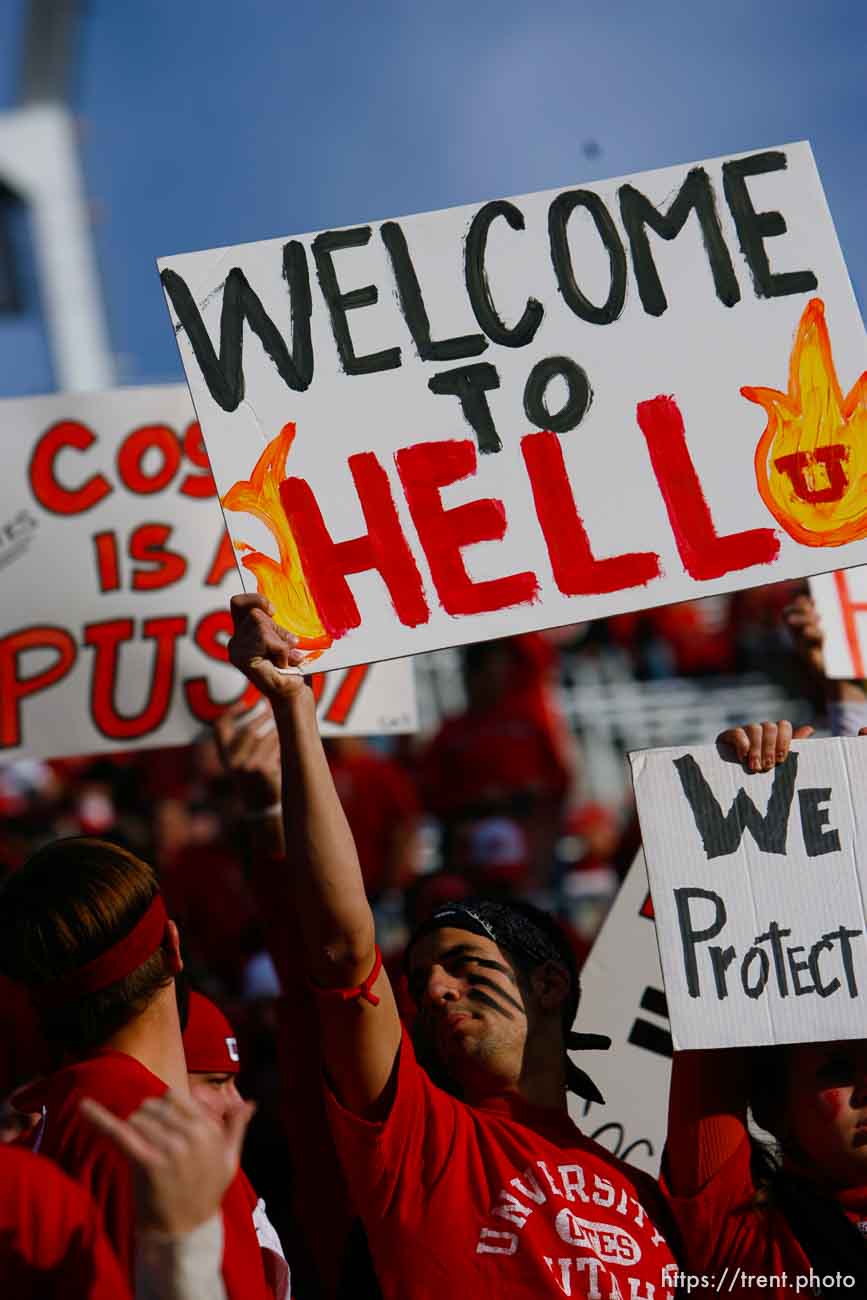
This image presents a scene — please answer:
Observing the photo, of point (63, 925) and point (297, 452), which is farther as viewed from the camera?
point (297, 452)

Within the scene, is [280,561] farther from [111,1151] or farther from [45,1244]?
[45,1244]

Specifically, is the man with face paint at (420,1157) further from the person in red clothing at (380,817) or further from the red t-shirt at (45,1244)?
the person in red clothing at (380,817)

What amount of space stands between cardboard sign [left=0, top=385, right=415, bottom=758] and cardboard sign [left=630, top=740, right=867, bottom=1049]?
1486mm

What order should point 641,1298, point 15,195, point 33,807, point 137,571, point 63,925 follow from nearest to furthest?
point 63,925 < point 641,1298 < point 137,571 < point 33,807 < point 15,195

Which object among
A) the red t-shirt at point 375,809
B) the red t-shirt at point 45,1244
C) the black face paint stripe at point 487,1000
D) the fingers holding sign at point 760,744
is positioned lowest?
the red t-shirt at point 45,1244

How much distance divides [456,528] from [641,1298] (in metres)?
1.12

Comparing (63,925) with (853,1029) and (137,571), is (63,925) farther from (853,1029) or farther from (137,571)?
(137,571)

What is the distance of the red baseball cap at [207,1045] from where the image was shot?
234cm

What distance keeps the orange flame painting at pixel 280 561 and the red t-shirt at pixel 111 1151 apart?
707 mm

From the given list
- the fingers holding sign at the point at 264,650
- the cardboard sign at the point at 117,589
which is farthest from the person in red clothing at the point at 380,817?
the fingers holding sign at the point at 264,650

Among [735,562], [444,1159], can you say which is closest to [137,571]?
[735,562]

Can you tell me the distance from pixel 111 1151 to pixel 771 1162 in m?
1.04

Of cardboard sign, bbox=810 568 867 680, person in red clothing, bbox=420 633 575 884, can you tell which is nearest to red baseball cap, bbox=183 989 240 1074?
cardboard sign, bbox=810 568 867 680

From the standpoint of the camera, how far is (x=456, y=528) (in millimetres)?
2424
